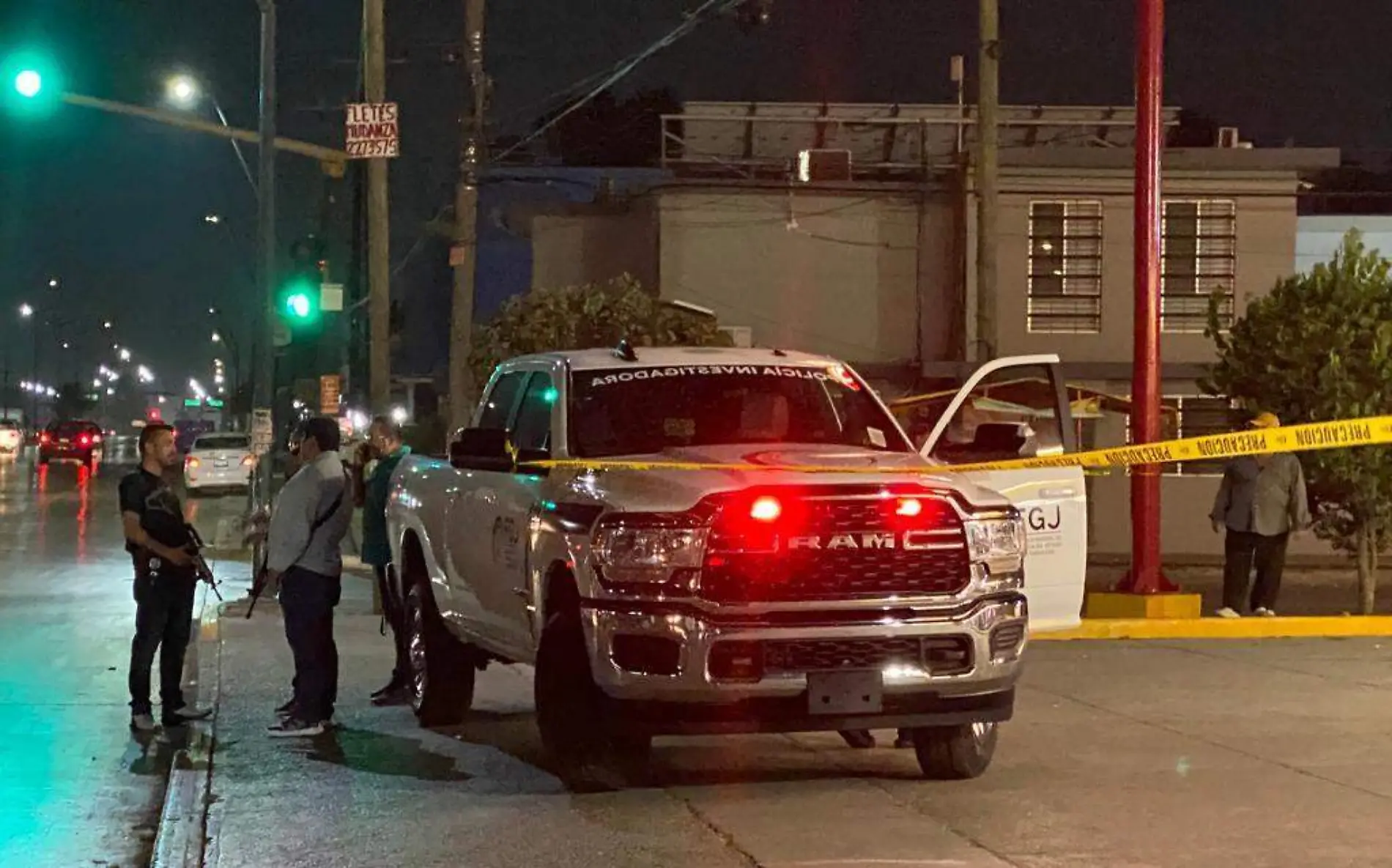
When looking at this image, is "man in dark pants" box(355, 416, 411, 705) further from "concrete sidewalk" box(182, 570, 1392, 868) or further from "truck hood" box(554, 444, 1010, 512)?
"truck hood" box(554, 444, 1010, 512)

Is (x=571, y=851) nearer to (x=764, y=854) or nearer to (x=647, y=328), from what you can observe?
(x=764, y=854)

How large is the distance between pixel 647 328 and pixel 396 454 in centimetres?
1148

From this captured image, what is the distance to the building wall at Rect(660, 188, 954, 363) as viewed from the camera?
2841 cm

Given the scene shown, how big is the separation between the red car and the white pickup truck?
52.3m

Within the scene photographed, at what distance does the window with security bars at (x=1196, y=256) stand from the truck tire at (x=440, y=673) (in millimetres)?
19768

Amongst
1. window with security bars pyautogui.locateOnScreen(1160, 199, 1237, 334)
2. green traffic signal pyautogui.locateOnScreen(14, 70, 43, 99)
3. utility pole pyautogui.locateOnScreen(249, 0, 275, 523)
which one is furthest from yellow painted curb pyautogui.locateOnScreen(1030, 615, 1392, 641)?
window with security bars pyautogui.locateOnScreen(1160, 199, 1237, 334)

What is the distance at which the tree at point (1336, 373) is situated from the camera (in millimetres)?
17734

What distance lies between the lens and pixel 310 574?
10516mm

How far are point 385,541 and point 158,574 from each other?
2.21 m

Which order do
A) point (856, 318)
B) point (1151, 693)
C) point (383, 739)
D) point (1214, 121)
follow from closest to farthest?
point (383, 739) → point (1151, 693) → point (856, 318) → point (1214, 121)

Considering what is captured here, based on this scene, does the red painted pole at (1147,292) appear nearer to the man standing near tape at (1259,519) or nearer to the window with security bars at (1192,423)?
the man standing near tape at (1259,519)

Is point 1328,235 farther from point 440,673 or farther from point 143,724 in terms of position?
point 143,724

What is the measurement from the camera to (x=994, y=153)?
22562 millimetres

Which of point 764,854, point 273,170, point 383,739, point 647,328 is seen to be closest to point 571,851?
point 764,854
